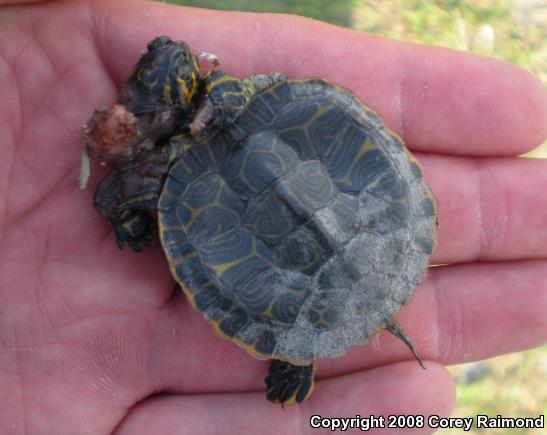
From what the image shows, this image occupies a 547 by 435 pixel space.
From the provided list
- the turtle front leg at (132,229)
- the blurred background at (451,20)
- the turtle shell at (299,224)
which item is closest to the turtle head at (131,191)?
the turtle front leg at (132,229)

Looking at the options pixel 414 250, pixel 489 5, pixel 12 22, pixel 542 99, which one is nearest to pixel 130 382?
pixel 414 250

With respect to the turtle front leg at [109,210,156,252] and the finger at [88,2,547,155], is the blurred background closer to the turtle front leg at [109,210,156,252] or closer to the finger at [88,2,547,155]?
the finger at [88,2,547,155]

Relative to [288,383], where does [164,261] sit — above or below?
above

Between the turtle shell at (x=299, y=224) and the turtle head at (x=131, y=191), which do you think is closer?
the turtle shell at (x=299, y=224)

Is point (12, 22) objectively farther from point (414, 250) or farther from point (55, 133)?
point (414, 250)

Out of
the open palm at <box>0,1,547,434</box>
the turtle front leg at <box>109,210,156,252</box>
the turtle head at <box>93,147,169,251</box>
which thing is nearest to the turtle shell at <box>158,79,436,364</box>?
the turtle head at <box>93,147,169,251</box>

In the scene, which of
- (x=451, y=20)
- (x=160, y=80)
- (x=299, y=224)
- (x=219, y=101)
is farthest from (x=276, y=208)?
(x=451, y=20)

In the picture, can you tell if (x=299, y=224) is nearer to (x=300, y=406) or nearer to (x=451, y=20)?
(x=300, y=406)

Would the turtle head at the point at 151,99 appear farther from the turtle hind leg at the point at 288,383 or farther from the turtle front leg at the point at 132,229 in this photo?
the turtle hind leg at the point at 288,383
